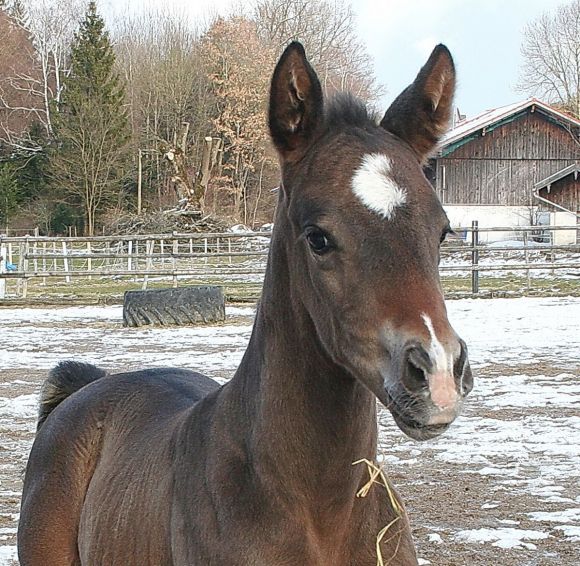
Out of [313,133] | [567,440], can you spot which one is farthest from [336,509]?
[567,440]

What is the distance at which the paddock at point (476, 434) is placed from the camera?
15.7 ft

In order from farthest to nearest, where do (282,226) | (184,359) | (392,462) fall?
(184,359)
(392,462)
(282,226)

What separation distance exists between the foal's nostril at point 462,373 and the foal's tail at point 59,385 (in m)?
2.52

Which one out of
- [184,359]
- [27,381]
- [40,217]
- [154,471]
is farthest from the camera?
[40,217]

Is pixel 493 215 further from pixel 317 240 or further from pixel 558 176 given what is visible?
pixel 317 240

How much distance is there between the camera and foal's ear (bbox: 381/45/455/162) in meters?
2.45

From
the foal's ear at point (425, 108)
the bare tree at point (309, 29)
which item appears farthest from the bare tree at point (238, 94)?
the foal's ear at point (425, 108)

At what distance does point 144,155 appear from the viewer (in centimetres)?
4259

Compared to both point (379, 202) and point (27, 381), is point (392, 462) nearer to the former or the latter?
point (379, 202)

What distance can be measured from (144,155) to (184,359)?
33185 mm

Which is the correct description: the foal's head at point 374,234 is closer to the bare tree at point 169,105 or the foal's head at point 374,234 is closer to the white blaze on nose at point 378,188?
the white blaze on nose at point 378,188

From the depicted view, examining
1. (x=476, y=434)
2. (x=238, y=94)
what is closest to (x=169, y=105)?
(x=238, y=94)

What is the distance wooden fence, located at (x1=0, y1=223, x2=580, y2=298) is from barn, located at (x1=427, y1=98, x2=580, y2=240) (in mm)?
4377

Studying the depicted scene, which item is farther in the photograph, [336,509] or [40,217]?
[40,217]
